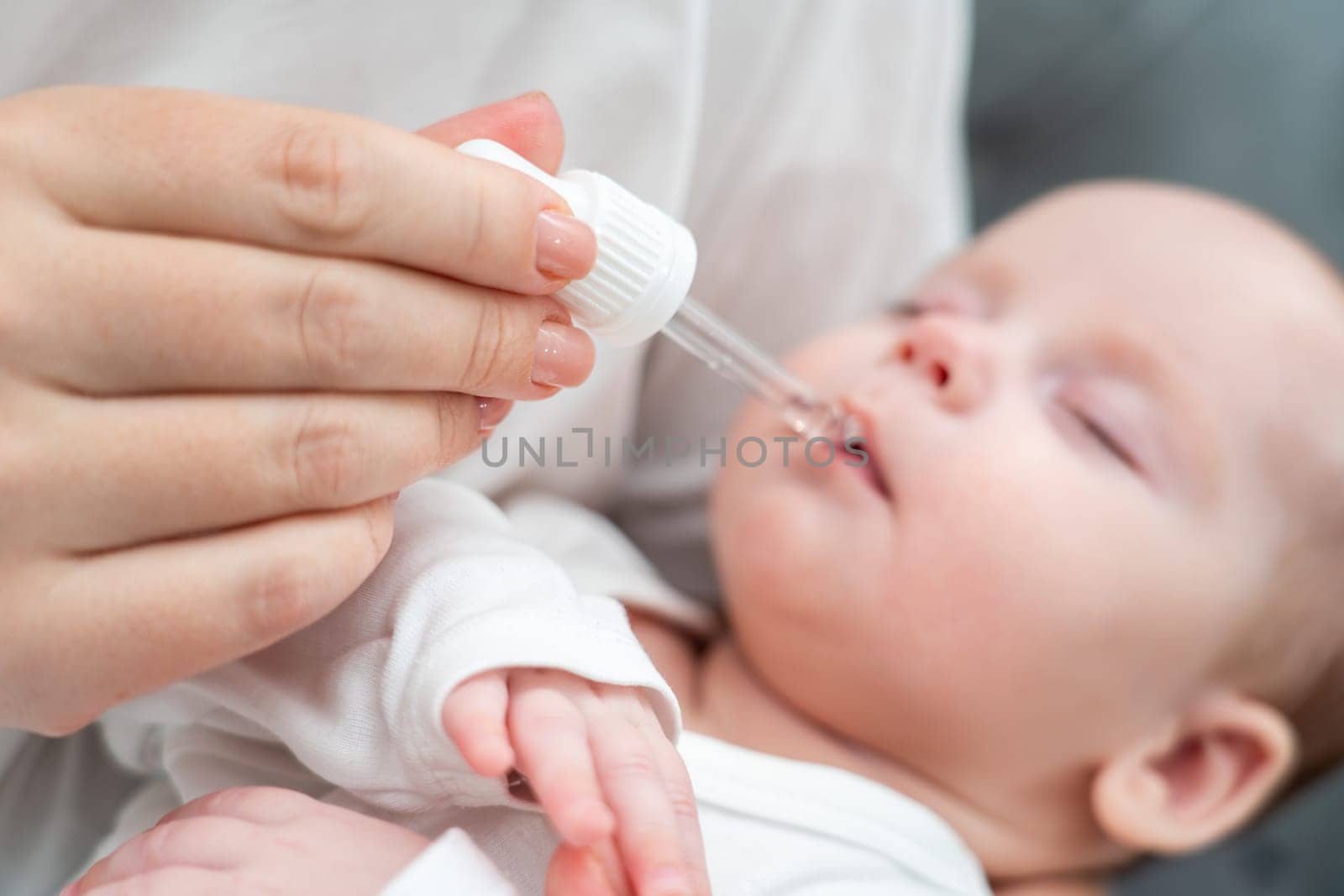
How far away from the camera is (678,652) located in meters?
1.00

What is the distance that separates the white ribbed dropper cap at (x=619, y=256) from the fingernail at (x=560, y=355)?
0.01m

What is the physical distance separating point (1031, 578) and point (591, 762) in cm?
43

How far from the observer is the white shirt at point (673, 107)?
0.67 metres

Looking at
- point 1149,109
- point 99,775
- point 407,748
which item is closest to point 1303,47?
point 1149,109

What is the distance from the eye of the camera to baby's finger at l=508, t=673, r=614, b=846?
492 mm

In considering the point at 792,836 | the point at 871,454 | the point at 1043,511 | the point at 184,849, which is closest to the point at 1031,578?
the point at 1043,511

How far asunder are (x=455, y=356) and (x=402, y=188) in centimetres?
8

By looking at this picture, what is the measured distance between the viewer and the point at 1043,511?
0.83 m

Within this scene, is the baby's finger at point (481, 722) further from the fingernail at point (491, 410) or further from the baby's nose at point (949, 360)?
the baby's nose at point (949, 360)

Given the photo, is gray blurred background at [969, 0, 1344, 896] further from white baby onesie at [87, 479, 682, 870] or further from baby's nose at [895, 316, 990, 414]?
white baby onesie at [87, 479, 682, 870]

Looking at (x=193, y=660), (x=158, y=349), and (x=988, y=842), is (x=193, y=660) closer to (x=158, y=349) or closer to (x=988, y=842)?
(x=158, y=349)

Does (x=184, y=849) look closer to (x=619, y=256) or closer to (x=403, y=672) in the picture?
(x=403, y=672)

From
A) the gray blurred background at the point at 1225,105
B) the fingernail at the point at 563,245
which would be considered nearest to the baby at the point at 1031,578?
the fingernail at the point at 563,245

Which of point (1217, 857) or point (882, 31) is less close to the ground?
point (882, 31)
